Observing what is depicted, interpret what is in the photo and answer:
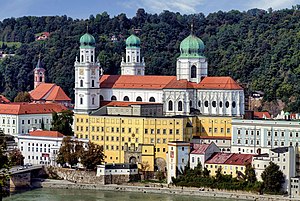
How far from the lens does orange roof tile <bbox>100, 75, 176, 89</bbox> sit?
187ft

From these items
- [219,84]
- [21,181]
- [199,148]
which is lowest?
[21,181]

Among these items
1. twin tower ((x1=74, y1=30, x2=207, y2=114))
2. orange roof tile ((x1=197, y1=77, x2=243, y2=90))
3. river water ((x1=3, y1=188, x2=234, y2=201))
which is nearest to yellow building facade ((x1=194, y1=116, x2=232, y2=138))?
orange roof tile ((x1=197, y1=77, x2=243, y2=90))

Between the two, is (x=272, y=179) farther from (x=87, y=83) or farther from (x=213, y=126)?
(x=87, y=83)

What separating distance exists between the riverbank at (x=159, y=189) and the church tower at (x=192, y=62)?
10335 mm

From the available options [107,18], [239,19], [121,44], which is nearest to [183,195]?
[121,44]

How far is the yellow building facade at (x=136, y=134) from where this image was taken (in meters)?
50.2

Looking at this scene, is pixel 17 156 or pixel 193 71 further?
pixel 193 71

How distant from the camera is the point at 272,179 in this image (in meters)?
43.8

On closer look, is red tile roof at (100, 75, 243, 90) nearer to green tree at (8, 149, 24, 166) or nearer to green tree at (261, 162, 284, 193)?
green tree at (8, 149, 24, 166)

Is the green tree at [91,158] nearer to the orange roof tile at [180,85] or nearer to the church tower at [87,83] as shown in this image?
the church tower at [87,83]

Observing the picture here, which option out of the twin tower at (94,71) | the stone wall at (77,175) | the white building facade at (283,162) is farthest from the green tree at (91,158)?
the white building facade at (283,162)

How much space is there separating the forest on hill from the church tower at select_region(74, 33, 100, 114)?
611 inches

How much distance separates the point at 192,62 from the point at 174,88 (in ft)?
7.65

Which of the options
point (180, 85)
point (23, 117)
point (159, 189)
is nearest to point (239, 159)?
point (159, 189)
